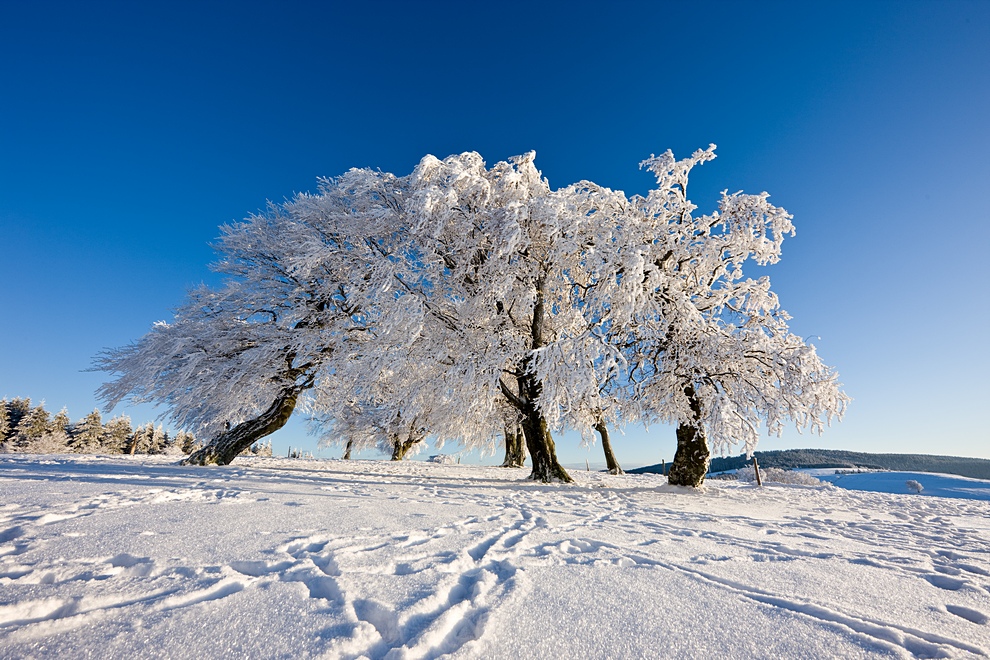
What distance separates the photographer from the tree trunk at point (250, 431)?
10.8m

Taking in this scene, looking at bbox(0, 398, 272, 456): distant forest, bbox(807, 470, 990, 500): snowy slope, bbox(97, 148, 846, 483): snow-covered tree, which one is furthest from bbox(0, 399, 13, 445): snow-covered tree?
bbox(807, 470, 990, 500): snowy slope

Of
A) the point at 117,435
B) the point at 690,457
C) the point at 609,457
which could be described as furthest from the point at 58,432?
the point at 690,457

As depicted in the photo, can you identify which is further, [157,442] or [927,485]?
[157,442]

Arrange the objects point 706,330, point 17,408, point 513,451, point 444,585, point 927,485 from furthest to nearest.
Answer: point 17,408 → point 513,451 → point 927,485 → point 706,330 → point 444,585

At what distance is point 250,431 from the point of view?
1127cm

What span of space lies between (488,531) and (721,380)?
7.18 meters

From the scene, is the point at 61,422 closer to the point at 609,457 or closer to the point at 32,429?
the point at 32,429

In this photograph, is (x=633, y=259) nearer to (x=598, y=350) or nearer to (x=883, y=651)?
(x=598, y=350)

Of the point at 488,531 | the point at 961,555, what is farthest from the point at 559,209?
the point at 961,555

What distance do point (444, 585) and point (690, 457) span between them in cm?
918

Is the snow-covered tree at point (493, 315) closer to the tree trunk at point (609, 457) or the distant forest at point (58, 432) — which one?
the tree trunk at point (609, 457)

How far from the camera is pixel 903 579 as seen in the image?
290 centimetres

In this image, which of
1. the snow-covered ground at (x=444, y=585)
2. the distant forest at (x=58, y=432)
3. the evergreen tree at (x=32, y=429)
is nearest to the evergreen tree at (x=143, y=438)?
the distant forest at (x=58, y=432)

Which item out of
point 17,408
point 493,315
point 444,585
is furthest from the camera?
point 17,408
